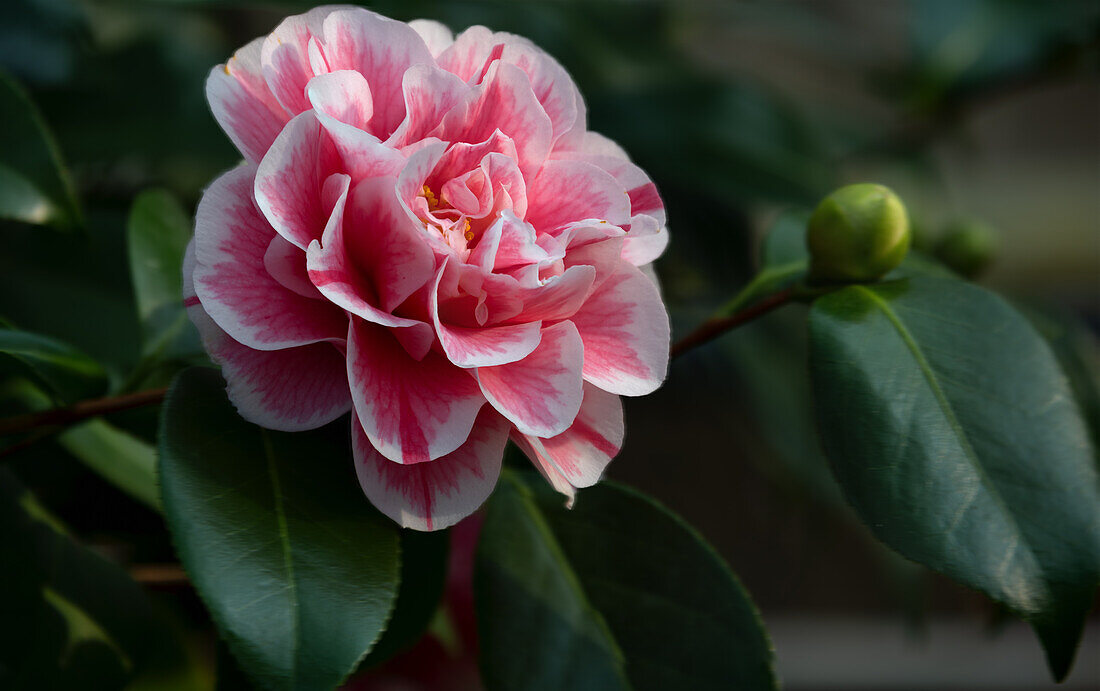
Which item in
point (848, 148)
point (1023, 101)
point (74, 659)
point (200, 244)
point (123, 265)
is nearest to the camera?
point (200, 244)

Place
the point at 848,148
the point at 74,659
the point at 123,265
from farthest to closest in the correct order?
the point at 848,148, the point at 123,265, the point at 74,659

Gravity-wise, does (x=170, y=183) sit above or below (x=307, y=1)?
below

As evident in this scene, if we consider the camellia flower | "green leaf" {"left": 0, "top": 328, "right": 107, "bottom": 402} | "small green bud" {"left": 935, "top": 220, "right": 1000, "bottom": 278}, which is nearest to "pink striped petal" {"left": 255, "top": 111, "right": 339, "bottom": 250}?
the camellia flower

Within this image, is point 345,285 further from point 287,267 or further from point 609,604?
point 609,604

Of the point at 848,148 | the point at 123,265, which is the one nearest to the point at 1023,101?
the point at 848,148

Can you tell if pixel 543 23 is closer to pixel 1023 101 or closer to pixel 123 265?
pixel 123 265

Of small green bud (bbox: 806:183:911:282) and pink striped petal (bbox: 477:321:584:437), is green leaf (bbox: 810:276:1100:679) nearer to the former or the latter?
small green bud (bbox: 806:183:911:282)

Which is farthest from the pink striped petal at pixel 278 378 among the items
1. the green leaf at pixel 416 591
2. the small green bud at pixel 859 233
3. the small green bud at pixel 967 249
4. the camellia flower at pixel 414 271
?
the small green bud at pixel 967 249

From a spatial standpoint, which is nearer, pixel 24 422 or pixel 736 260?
pixel 24 422
